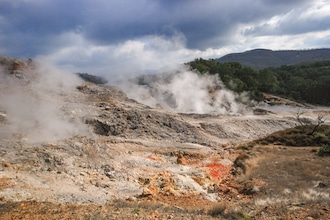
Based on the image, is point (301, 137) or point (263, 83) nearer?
point (301, 137)

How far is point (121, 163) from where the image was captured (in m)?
16.1

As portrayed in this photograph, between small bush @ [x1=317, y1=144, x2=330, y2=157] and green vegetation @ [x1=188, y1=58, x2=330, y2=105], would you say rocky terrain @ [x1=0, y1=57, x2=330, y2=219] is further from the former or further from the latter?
green vegetation @ [x1=188, y1=58, x2=330, y2=105]

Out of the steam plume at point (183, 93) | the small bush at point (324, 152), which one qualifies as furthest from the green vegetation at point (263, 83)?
the small bush at point (324, 152)

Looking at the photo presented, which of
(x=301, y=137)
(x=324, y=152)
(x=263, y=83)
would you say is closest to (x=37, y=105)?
(x=324, y=152)

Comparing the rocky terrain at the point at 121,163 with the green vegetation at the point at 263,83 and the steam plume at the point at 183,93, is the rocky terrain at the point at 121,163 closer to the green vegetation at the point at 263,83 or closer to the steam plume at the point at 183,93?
the steam plume at the point at 183,93

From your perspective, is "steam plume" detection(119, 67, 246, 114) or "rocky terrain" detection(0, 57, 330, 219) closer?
"rocky terrain" detection(0, 57, 330, 219)

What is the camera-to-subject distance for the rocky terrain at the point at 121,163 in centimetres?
873

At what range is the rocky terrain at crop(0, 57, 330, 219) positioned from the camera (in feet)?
28.7

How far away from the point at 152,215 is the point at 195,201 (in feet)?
14.5

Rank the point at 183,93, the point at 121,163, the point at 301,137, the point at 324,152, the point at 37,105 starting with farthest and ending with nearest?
the point at 183,93 < the point at 301,137 < the point at 324,152 < the point at 37,105 < the point at 121,163

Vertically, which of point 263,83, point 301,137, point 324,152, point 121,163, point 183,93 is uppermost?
point 263,83

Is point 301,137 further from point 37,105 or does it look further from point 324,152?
point 37,105

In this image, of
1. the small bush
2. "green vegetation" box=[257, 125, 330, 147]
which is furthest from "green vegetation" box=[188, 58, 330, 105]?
the small bush

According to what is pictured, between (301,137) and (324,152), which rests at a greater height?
(324,152)
